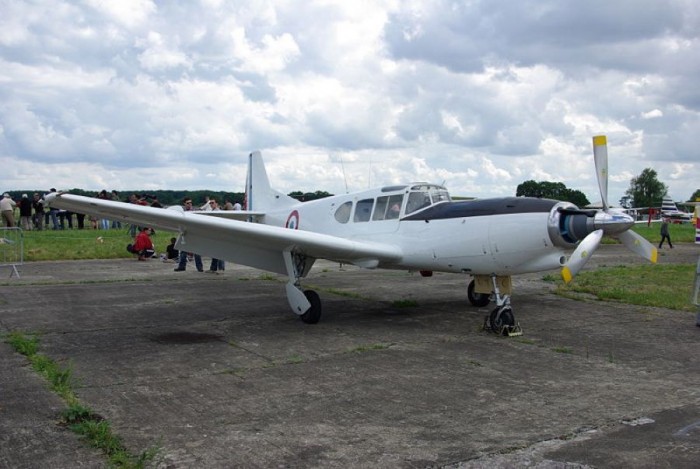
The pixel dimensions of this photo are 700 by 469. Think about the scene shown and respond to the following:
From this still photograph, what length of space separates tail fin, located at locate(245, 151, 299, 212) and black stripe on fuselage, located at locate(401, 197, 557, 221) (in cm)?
560

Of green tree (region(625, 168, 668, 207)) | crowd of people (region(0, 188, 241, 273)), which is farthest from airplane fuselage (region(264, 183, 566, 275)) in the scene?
green tree (region(625, 168, 668, 207))

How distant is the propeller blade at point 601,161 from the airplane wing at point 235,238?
3231 mm

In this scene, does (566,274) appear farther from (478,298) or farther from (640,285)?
(640,285)

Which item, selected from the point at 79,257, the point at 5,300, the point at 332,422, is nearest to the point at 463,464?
the point at 332,422

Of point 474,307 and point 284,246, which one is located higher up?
point 284,246

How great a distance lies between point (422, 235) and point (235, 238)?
9.14 ft

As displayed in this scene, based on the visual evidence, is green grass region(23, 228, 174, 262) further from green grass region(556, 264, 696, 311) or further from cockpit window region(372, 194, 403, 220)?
green grass region(556, 264, 696, 311)

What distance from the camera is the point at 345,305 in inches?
449

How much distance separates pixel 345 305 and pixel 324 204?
1877mm

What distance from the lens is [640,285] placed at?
13.8m

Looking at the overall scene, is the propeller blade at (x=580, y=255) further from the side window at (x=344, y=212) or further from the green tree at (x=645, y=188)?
the green tree at (x=645, y=188)

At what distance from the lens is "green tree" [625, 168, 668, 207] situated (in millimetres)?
140500

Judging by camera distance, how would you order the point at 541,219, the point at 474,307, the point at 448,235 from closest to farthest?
the point at 541,219, the point at 448,235, the point at 474,307

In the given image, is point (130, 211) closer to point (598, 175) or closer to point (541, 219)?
point (541, 219)
